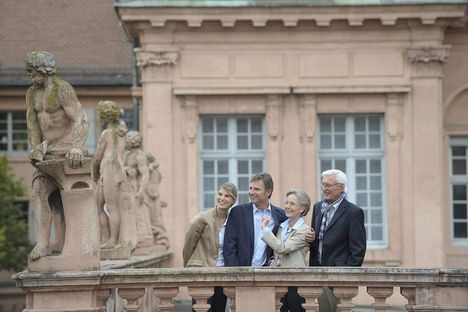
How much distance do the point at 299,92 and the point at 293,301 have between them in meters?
23.5

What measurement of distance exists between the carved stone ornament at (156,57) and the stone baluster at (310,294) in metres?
23.8

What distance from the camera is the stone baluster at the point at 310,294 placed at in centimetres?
1597

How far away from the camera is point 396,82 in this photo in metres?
39.7

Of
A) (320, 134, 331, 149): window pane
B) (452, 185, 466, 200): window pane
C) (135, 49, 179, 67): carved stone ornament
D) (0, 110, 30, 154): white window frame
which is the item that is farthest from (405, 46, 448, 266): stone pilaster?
(0, 110, 30, 154): white window frame

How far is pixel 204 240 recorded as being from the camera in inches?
712

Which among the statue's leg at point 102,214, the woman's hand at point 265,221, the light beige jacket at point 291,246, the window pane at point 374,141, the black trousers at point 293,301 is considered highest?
the window pane at point 374,141

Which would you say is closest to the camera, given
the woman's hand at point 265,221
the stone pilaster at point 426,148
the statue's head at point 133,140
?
the woman's hand at point 265,221

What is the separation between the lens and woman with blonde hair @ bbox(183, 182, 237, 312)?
699 inches

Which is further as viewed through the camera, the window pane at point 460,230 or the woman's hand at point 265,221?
the window pane at point 460,230

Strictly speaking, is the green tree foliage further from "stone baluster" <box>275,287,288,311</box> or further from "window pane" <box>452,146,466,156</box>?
"stone baluster" <box>275,287,288,311</box>

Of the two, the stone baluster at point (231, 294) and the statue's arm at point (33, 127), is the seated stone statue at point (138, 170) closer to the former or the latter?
the statue's arm at point (33, 127)

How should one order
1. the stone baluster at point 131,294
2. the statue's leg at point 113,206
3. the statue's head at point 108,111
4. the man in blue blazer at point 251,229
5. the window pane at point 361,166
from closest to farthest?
the stone baluster at point 131,294 → the man in blue blazer at point 251,229 → the statue's leg at point 113,206 → the statue's head at point 108,111 → the window pane at point 361,166

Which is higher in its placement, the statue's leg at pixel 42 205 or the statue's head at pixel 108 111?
the statue's head at pixel 108 111

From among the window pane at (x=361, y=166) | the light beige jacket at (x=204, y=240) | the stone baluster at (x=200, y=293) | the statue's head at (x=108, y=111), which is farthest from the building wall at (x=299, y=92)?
the stone baluster at (x=200, y=293)
